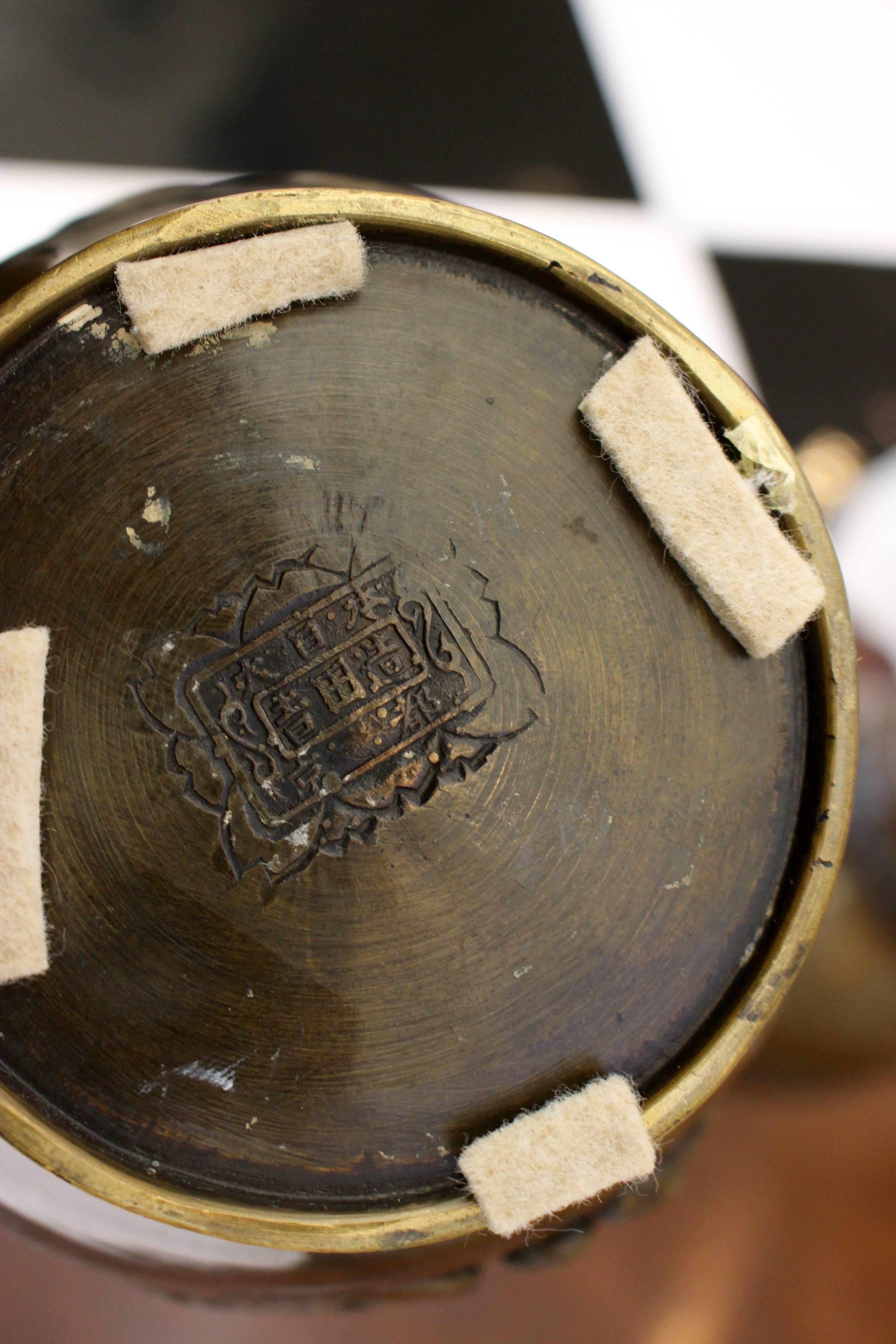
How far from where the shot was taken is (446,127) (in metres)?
1.10

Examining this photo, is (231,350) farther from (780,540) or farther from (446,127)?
(446,127)

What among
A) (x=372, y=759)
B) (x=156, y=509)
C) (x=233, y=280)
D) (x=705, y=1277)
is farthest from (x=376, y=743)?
(x=705, y=1277)

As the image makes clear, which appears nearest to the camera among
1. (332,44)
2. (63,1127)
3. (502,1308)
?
(63,1127)

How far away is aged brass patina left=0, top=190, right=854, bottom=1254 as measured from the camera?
1.98 ft

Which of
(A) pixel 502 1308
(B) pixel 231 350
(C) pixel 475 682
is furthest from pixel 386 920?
(A) pixel 502 1308

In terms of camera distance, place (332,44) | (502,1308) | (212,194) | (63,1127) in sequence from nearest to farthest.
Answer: (63,1127) < (212,194) < (502,1308) < (332,44)

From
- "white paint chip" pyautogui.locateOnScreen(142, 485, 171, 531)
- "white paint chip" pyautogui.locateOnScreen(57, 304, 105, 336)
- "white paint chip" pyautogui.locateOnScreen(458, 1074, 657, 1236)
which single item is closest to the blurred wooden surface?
"white paint chip" pyautogui.locateOnScreen(458, 1074, 657, 1236)

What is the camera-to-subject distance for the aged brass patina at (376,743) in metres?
0.60

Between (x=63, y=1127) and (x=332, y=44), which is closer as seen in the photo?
(x=63, y=1127)

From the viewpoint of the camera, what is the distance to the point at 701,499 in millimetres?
653

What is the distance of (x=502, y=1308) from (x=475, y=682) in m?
0.78

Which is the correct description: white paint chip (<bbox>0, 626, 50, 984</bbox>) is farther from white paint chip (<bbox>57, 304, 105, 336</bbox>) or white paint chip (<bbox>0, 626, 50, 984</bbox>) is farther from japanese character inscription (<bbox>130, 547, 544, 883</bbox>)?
white paint chip (<bbox>57, 304, 105, 336</bbox>)

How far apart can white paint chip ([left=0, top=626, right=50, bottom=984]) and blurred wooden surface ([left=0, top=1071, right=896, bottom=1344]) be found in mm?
518

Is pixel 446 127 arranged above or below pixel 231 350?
above
